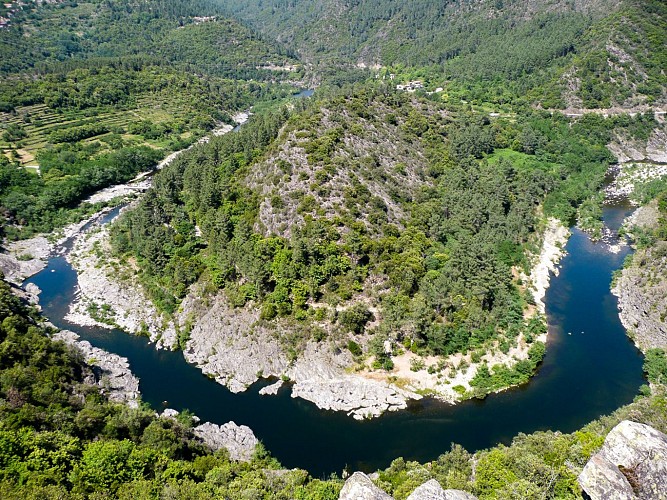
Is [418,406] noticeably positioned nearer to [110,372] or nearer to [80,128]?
[110,372]

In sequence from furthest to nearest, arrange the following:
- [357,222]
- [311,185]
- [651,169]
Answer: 1. [651,169]
2. [311,185]
3. [357,222]

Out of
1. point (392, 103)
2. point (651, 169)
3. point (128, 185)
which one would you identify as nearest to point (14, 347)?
point (128, 185)

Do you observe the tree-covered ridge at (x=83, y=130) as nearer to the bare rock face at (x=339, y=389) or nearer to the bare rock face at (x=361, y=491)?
the bare rock face at (x=339, y=389)

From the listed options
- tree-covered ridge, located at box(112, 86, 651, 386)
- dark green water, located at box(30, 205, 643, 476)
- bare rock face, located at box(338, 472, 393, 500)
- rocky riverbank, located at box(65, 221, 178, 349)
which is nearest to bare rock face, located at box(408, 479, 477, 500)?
bare rock face, located at box(338, 472, 393, 500)

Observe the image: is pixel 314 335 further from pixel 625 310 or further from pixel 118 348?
pixel 625 310

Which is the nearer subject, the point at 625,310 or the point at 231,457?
the point at 231,457

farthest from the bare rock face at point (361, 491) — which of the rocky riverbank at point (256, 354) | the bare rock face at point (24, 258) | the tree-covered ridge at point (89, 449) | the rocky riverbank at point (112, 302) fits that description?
the bare rock face at point (24, 258)

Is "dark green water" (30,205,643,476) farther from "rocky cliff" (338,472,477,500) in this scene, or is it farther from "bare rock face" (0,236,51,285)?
"bare rock face" (0,236,51,285)
